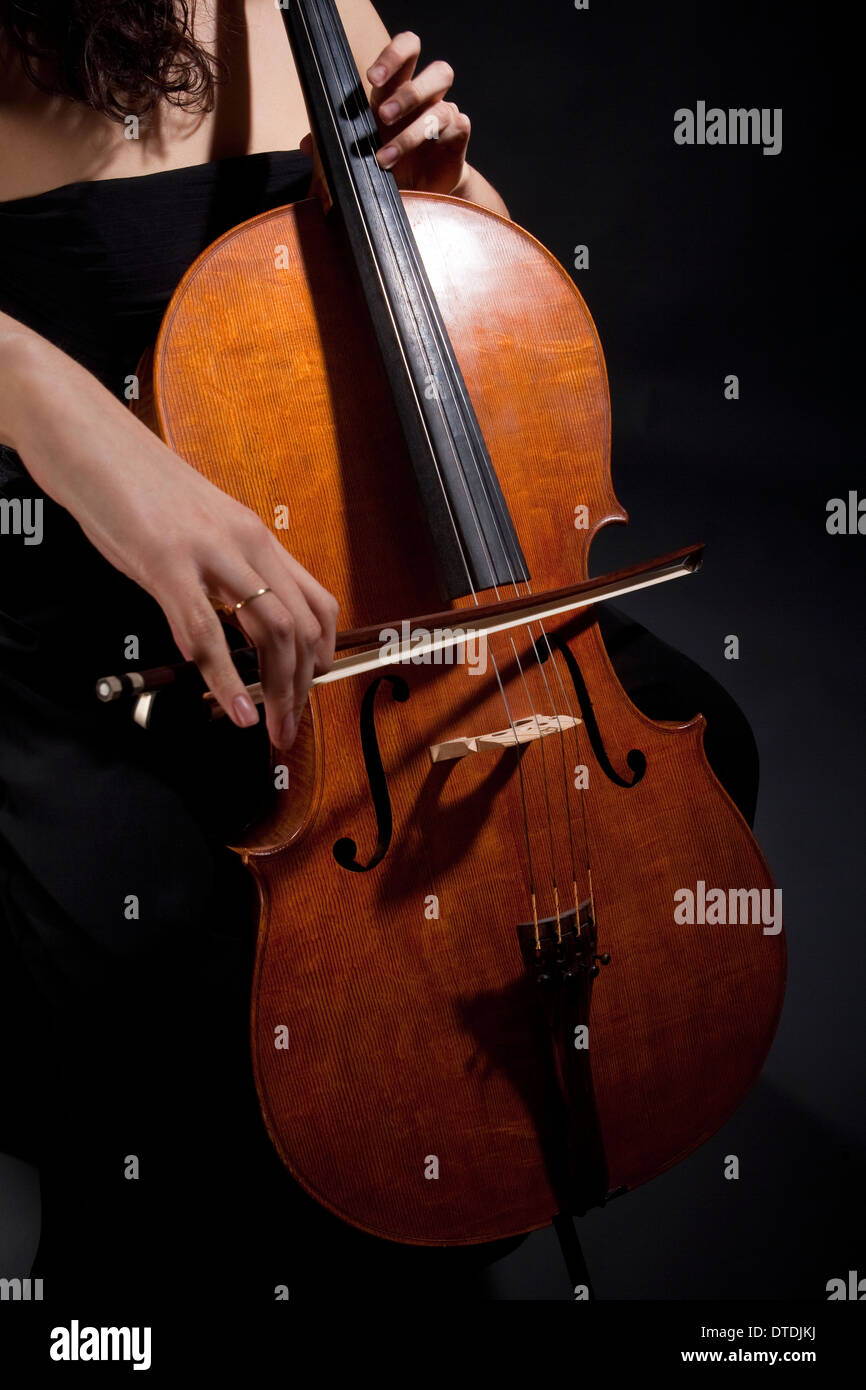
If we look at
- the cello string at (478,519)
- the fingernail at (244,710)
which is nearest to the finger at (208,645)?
the fingernail at (244,710)

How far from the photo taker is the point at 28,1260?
84cm

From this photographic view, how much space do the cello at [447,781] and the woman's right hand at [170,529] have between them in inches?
2.6

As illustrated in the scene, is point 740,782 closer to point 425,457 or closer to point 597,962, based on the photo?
point 597,962

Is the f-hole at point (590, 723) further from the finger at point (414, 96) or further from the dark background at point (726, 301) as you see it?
the dark background at point (726, 301)

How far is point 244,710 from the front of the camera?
1.83 ft

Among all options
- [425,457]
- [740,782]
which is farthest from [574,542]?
[740,782]

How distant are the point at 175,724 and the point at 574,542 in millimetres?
330

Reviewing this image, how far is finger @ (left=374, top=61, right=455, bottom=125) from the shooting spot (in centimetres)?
83

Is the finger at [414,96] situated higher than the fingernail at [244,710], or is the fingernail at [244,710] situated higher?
the finger at [414,96]

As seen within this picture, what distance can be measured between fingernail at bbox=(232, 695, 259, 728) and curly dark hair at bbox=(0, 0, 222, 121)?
22.6 inches

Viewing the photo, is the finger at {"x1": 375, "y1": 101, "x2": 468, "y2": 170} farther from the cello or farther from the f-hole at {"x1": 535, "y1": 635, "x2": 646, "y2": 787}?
the f-hole at {"x1": 535, "y1": 635, "x2": 646, "y2": 787}

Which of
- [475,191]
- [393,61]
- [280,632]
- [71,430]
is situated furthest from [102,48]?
[280,632]

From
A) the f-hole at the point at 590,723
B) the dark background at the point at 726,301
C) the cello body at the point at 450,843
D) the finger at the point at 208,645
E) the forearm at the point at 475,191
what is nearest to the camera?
the finger at the point at 208,645

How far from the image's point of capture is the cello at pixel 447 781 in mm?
666
